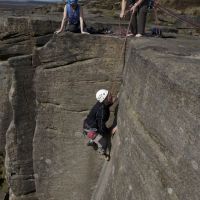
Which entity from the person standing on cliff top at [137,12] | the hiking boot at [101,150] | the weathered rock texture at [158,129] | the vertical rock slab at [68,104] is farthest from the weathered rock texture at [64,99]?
the weathered rock texture at [158,129]

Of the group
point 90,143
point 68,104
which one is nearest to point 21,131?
point 68,104

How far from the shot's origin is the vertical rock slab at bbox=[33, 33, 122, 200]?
31.8 feet

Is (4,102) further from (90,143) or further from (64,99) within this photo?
(90,143)

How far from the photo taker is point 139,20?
941 cm

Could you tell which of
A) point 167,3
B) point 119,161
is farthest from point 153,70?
point 167,3

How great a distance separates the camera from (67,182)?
10.7m

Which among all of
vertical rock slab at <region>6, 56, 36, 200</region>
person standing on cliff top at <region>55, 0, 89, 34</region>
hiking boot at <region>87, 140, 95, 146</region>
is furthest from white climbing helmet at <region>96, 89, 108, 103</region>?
vertical rock slab at <region>6, 56, 36, 200</region>

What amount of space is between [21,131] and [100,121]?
4.07 m

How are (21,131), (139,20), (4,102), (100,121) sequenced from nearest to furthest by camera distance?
(100,121) → (139,20) → (21,131) → (4,102)

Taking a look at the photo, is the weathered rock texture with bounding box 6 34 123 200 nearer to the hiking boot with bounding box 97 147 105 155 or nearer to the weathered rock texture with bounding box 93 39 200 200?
the hiking boot with bounding box 97 147 105 155

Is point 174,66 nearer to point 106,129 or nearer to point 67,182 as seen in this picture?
point 106,129

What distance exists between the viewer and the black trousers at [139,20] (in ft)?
30.7

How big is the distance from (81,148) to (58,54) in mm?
2635

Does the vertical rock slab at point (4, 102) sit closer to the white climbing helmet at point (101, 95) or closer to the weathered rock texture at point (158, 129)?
the white climbing helmet at point (101, 95)
